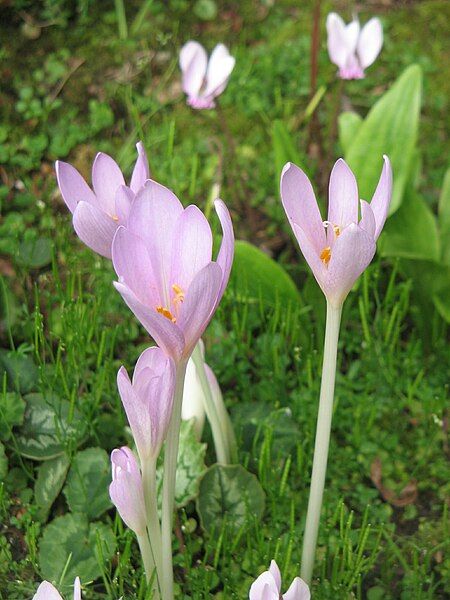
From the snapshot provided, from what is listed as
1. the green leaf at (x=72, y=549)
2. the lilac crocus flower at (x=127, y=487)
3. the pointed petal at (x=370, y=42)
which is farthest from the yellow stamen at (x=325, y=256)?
the pointed petal at (x=370, y=42)

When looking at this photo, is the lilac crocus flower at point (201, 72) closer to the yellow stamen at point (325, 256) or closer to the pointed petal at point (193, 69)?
the pointed petal at point (193, 69)

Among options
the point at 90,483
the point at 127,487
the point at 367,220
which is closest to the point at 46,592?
the point at 127,487

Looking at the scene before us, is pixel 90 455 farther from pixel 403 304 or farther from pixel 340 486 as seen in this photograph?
pixel 403 304

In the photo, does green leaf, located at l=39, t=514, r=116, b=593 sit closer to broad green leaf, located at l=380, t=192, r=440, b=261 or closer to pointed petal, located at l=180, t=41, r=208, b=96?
broad green leaf, located at l=380, t=192, r=440, b=261

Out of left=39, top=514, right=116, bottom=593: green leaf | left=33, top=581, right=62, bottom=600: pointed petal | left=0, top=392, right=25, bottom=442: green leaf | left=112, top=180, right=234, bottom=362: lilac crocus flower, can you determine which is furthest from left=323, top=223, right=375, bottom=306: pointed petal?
left=0, top=392, right=25, bottom=442: green leaf

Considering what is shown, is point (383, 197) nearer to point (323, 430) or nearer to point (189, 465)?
point (323, 430)
